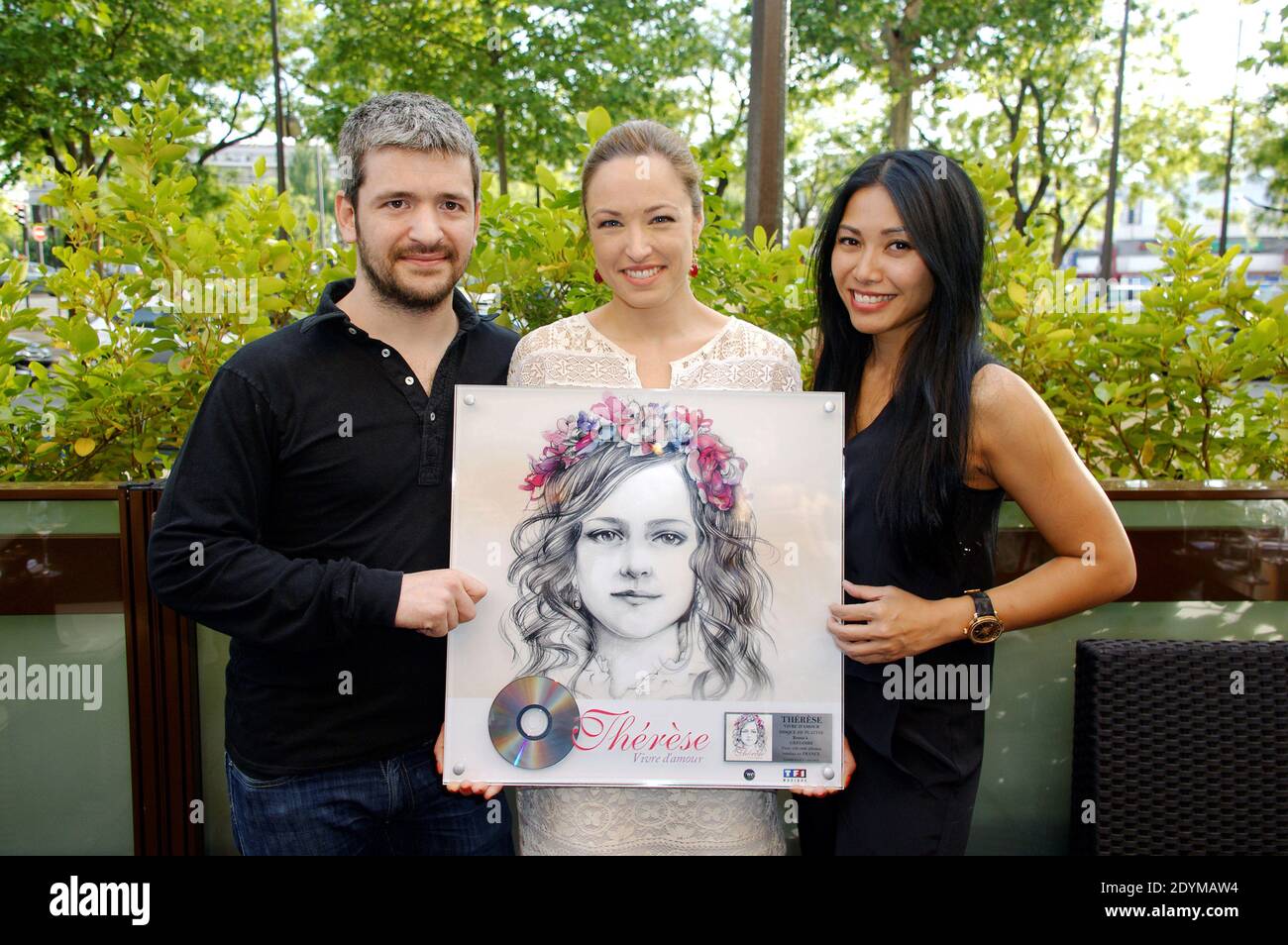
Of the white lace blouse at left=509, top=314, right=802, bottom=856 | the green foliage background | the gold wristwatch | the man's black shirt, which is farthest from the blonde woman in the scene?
the green foliage background

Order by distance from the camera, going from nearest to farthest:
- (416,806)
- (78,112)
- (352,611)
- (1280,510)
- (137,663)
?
(352,611), (416,806), (137,663), (1280,510), (78,112)

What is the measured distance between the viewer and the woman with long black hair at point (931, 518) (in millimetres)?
2174

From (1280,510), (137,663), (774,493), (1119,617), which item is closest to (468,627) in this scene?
(774,493)

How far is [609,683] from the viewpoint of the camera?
2.21 meters

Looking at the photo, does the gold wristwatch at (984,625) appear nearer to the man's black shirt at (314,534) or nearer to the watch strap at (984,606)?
the watch strap at (984,606)

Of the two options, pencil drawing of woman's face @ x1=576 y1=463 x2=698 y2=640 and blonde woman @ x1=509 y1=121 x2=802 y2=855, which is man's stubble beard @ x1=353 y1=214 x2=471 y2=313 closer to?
blonde woman @ x1=509 y1=121 x2=802 y2=855

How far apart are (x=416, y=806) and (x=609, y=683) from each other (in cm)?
63

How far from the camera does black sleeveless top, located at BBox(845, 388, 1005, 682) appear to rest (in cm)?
225

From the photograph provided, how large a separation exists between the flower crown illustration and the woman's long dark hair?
1.23 ft

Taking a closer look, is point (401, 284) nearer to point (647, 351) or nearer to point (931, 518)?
point (647, 351)

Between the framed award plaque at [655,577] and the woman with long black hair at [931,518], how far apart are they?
133mm

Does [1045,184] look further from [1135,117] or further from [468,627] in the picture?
[468,627]

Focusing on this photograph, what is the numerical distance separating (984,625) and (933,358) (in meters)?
0.64

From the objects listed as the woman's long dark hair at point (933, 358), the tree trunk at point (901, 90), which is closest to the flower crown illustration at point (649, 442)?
the woman's long dark hair at point (933, 358)
